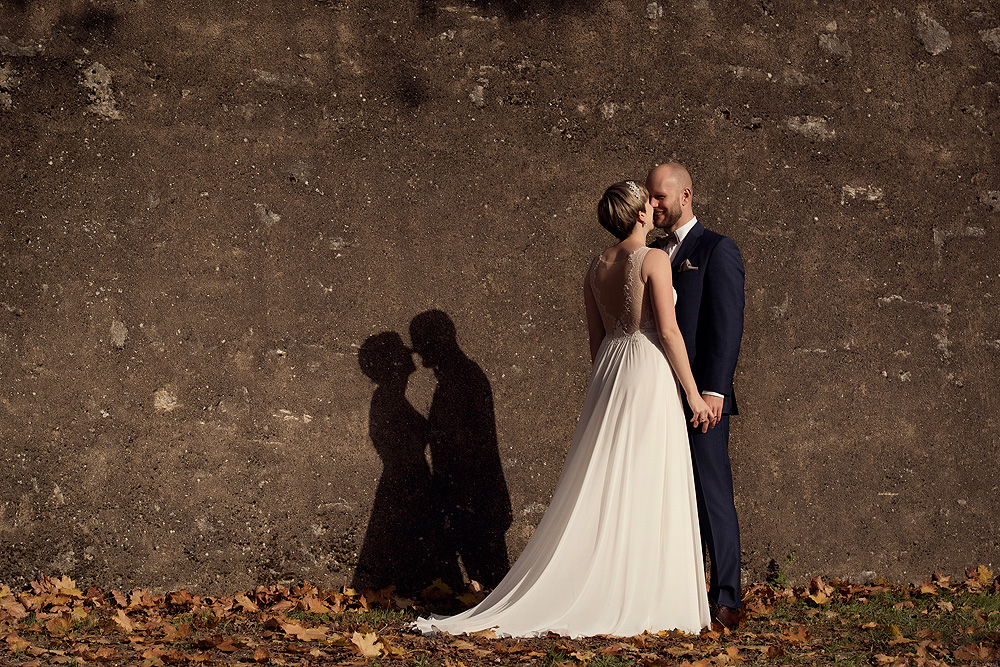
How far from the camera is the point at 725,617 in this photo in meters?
3.96

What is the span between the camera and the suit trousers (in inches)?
156

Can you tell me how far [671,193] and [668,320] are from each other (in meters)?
0.67

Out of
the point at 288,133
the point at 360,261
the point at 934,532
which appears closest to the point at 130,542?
the point at 360,261

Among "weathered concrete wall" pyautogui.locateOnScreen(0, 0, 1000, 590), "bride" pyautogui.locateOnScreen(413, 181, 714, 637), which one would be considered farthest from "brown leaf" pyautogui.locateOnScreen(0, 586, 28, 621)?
"bride" pyautogui.locateOnScreen(413, 181, 714, 637)

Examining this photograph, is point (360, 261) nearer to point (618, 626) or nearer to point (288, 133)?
point (288, 133)

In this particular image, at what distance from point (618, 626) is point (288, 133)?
2.94 meters

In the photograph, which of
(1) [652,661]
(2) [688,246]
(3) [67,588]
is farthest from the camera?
(3) [67,588]

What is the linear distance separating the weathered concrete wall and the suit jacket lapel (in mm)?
854

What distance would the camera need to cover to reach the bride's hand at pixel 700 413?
3879 millimetres

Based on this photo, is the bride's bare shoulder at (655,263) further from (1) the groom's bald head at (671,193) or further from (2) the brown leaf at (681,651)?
(2) the brown leaf at (681,651)

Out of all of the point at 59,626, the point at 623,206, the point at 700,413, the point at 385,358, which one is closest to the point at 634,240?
the point at 623,206

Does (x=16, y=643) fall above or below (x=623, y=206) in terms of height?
below

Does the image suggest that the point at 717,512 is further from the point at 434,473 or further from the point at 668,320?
the point at 434,473

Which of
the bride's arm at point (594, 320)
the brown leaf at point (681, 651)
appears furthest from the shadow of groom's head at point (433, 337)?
the brown leaf at point (681, 651)
